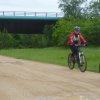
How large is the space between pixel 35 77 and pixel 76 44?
4262 mm

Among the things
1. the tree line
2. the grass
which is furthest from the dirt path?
the tree line

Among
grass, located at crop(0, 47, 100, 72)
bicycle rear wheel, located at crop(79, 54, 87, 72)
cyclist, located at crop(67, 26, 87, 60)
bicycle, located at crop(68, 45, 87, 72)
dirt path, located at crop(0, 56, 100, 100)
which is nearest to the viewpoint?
dirt path, located at crop(0, 56, 100, 100)

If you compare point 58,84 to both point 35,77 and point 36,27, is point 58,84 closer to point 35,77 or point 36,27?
point 35,77

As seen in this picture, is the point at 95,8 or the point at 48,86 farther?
the point at 95,8

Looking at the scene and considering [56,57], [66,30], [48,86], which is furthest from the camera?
[66,30]

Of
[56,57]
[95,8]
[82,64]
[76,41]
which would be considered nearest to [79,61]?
[82,64]

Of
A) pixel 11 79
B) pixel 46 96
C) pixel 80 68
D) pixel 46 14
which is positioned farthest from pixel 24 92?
pixel 46 14

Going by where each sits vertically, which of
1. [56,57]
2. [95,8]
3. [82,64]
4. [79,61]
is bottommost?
[56,57]

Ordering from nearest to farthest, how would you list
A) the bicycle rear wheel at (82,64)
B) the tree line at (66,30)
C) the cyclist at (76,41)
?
1. the bicycle rear wheel at (82,64)
2. the cyclist at (76,41)
3. the tree line at (66,30)

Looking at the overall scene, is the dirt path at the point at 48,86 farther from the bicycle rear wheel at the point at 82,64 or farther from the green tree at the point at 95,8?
the green tree at the point at 95,8

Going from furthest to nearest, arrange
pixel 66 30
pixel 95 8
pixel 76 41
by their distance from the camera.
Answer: pixel 95 8
pixel 66 30
pixel 76 41

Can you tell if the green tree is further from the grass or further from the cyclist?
the cyclist

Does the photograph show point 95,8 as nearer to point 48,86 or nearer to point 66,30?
point 66,30

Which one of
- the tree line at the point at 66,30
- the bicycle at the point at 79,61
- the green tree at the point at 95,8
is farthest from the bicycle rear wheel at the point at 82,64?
the green tree at the point at 95,8
